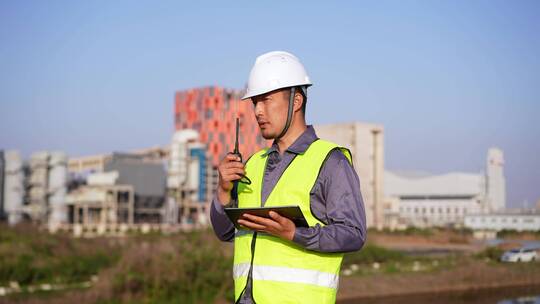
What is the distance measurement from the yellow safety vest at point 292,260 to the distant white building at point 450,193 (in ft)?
277

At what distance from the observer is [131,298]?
46.2 feet

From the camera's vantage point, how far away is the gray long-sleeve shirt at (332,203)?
8.09 feet

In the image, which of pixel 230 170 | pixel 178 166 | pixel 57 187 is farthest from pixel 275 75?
pixel 178 166

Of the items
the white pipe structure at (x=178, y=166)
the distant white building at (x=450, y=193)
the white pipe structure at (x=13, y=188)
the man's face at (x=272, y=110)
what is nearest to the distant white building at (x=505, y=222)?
the distant white building at (x=450, y=193)

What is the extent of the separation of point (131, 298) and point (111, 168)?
39.2 metres

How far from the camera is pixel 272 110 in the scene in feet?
8.87

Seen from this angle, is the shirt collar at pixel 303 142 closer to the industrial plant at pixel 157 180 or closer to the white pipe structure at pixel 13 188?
the industrial plant at pixel 157 180

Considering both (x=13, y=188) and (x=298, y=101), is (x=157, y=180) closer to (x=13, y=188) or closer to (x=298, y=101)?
(x=13, y=188)

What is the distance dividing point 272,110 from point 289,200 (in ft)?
1.13

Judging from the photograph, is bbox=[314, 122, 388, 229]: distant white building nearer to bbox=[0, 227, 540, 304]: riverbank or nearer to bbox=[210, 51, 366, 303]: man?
bbox=[0, 227, 540, 304]: riverbank

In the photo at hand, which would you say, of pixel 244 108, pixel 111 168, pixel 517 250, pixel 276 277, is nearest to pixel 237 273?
pixel 276 277

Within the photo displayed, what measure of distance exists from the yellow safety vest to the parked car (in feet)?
80.6

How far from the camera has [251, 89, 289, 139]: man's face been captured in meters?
2.71

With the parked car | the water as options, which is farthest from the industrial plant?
the water
